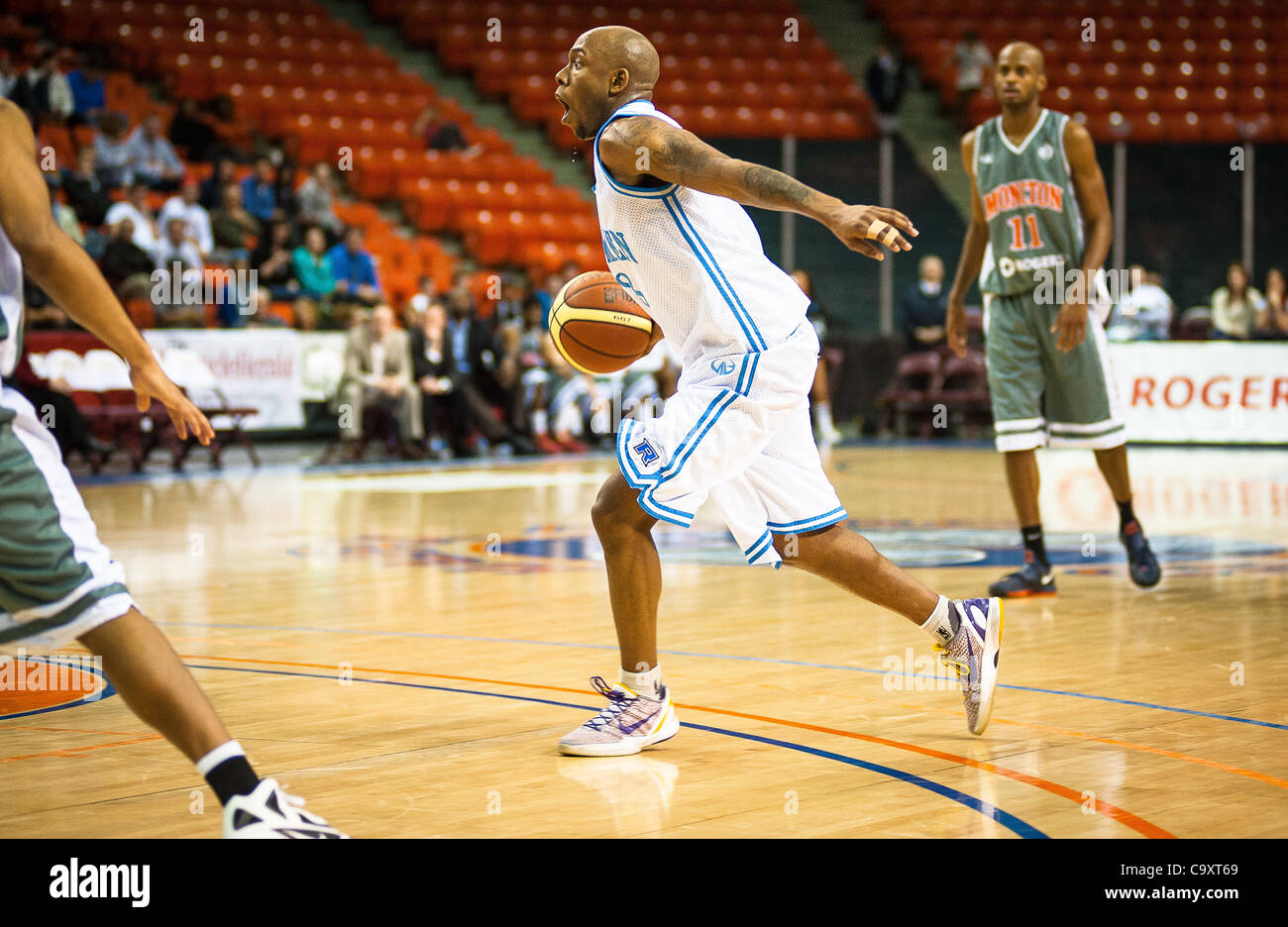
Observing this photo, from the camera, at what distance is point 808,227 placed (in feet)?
63.1

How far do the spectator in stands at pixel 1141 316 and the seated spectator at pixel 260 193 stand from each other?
326 inches

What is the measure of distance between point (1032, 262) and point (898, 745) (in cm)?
305

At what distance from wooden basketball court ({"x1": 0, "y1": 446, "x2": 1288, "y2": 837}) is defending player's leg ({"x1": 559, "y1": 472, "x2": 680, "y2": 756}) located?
0.28 ft

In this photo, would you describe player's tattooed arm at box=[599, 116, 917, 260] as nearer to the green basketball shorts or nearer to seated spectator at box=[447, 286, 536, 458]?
the green basketball shorts

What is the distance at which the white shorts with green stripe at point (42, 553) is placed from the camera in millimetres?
2674

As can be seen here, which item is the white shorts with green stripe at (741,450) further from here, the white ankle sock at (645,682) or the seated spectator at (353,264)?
the seated spectator at (353,264)

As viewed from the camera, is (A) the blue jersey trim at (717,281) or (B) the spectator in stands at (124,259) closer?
(A) the blue jersey trim at (717,281)

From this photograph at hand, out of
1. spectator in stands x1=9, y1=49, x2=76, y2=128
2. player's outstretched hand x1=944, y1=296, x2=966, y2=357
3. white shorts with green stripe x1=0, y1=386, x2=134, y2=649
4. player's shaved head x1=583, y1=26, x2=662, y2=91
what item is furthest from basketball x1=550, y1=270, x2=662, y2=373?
spectator in stands x1=9, y1=49, x2=76, y2=128

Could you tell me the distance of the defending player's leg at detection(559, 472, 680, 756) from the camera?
152 inches

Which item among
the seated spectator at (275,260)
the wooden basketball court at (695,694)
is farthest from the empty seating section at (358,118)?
the wooden basketball court at (695,694)

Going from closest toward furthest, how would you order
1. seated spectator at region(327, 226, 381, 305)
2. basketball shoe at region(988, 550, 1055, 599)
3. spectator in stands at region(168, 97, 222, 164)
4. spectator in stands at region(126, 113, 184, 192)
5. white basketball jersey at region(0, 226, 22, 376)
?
white basketball jersey at region(0, 226, 22, 376) < basketball shoe at region(988, 550, 1055, 599) < spectator in stands at region(126, 113, 184, 192) < seated spectator at region(327, 226, 381, 305) < spectator in stands at region(168, 97, 222, 164)

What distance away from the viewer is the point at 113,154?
599 inches
